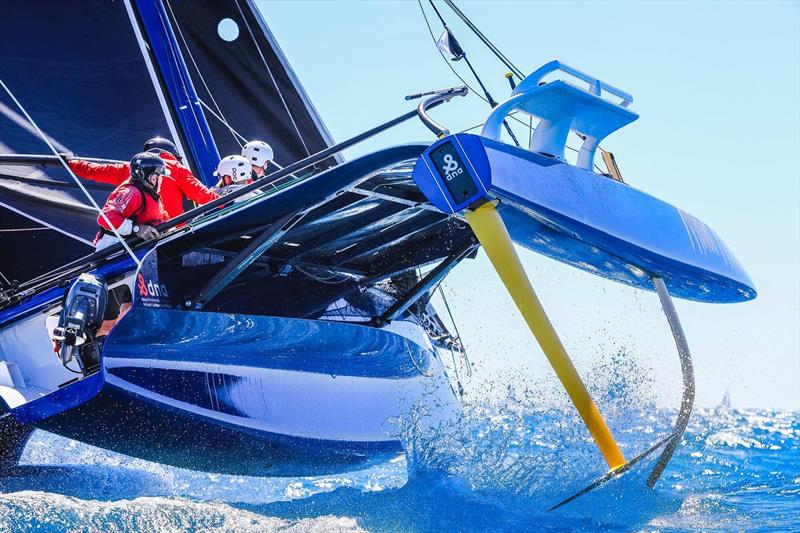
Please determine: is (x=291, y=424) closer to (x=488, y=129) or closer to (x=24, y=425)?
(x=24, y=425)

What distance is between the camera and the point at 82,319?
4246 mm

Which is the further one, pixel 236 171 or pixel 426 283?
pixel 236 171

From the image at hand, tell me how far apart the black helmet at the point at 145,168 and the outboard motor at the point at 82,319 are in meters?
0.85

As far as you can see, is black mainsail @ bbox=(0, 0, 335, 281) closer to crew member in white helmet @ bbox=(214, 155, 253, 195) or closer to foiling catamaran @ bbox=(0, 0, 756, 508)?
foiling catamaran @ bbox=(0, 0, 756, 508)

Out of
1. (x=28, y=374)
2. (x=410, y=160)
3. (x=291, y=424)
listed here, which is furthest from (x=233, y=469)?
(x=410, y=160)

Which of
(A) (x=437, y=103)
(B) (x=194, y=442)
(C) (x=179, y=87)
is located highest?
(C) (x=179, y=87)

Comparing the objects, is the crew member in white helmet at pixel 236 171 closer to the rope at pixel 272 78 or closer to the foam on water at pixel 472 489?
the foam on water at pixel 472 489

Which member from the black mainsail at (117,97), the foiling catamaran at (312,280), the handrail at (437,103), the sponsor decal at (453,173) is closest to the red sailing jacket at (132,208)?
the foiling catamaran at (312,280)

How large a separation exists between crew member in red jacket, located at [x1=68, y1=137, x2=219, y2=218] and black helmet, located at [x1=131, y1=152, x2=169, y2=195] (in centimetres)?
74

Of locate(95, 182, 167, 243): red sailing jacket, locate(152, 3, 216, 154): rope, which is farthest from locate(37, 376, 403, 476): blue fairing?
locate(152, 3, 216, 154): rope

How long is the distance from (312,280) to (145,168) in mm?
1093

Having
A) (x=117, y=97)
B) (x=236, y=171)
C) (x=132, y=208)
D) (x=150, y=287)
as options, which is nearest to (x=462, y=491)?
(x=150, y=287)

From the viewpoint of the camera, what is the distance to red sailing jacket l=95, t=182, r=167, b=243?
495 cm

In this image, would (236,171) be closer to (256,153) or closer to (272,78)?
(256,153)
